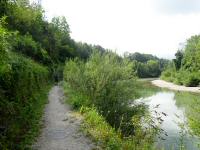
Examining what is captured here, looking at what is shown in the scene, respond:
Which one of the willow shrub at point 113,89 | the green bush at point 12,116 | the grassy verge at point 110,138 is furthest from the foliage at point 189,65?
the green bush at point 12,116

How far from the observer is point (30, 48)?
40375 mm

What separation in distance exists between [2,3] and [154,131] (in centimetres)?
506

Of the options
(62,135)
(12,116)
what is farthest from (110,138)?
(12,116)

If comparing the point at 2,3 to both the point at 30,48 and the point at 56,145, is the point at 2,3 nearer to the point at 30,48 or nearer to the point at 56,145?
the point at 56,145

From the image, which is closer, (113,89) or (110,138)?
(110,138)

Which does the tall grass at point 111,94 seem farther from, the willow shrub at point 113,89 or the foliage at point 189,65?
the foliage at point 189,65

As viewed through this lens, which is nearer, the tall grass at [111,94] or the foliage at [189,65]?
the tall grass at [111,94]

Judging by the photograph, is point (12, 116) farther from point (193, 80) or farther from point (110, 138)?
point (193, 80)

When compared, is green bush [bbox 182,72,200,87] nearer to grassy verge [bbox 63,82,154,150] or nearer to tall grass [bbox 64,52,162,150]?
tall grass [bbox 64,52,162,150]

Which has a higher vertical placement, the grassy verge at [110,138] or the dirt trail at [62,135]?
the grassy verge at [110,138]

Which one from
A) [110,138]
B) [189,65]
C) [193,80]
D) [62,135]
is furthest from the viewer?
[189,65]

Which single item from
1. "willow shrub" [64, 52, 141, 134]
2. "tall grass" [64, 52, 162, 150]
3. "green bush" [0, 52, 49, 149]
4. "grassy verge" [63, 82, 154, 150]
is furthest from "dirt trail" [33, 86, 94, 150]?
"willow shrub" [64, 52, 141, 134]

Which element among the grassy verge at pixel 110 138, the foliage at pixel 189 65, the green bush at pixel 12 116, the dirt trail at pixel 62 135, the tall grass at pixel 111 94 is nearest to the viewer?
the green bush at pixel 12 116

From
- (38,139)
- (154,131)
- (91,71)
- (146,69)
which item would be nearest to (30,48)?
(91,71)
